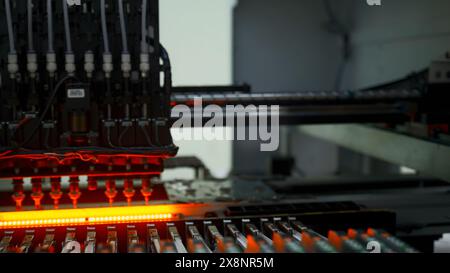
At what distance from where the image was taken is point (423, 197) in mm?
2127

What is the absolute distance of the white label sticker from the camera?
1603mm

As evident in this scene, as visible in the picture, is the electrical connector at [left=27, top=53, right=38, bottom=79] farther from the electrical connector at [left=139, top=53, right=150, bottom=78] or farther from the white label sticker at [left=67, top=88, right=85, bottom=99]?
the electrical connector at [left=139, top=53, right=150, bottom=78]

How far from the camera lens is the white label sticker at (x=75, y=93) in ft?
5.26

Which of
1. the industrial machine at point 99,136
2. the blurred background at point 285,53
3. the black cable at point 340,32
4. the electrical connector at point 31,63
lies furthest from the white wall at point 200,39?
the electrical connector at point 31,63

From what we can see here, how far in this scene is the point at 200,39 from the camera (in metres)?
3.08

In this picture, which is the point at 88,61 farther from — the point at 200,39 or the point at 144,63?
the point at 200,39

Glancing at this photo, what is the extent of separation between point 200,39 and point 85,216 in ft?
5.17

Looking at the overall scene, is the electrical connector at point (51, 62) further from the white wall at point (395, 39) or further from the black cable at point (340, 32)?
the black cable at point (340, 32)

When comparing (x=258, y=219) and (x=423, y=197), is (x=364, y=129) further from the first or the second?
(x=258, y=219)

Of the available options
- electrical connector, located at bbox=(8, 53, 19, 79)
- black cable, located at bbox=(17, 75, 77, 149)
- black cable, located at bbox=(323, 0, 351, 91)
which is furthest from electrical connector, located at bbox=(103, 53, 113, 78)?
black cable, located at bbox=(323, 0, 351, 91)

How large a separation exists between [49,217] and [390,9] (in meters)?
2.00

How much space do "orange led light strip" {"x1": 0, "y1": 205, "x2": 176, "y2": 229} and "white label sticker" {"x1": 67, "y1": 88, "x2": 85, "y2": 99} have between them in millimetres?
359

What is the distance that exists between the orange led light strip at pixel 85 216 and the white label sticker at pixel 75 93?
36 cm
